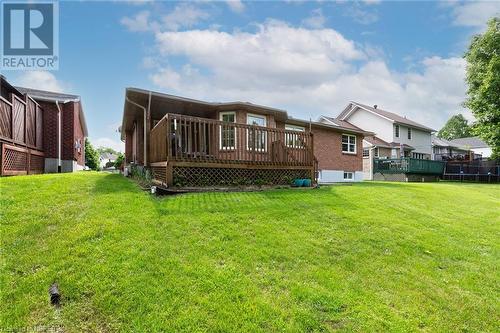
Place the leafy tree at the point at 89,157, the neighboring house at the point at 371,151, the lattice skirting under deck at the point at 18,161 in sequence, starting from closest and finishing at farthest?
the lattice skirting under deck at the point at 18,161
the neighboring house at the point at 371,151
the leafy tree at the point at 89,157

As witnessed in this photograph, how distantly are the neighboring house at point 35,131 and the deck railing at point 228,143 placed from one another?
16.0 ft

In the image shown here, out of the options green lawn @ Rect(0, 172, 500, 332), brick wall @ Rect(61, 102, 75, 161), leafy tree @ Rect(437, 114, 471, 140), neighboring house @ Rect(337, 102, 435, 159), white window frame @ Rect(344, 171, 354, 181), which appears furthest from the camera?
leafy tree @ Rect(437, 114, 471, 140)

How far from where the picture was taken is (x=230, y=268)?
13.9 ft

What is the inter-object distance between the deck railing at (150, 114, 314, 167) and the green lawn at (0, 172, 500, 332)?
225 cm

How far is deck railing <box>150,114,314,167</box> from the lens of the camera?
8.76 m

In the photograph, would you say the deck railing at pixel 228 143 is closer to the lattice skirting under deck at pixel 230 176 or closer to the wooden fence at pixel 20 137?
the lattice skirting under deck at pixel 230 176

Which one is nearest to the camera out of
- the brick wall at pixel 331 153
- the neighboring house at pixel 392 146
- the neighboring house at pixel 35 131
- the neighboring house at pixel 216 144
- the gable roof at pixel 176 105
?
the neighboring house at pixel 216 144

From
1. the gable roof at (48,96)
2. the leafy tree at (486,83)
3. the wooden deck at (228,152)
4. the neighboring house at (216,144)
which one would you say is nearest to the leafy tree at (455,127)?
the leafy tree at (486,83)

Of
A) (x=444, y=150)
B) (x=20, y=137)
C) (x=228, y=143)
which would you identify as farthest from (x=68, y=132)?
(x=444, y=150)

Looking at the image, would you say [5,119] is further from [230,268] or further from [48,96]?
[230,268]

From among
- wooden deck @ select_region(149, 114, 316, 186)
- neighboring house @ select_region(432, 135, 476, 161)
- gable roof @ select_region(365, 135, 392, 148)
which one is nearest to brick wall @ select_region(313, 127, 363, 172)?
wooden deck @ select_region(149, 114, 316, 186)

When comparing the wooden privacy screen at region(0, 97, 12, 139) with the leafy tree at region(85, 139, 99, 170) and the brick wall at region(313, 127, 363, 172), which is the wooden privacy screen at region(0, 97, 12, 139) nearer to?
the brick wall at region(313, 127, 363, 172)

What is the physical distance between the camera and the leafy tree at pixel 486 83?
965 inches

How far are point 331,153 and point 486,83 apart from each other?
633 inches
